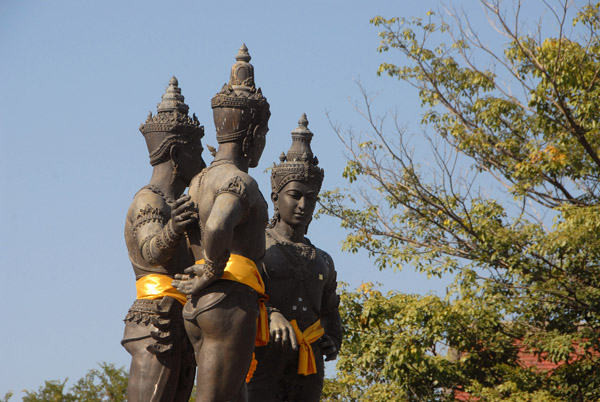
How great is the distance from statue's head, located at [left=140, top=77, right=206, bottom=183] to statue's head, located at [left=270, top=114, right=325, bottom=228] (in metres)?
0.80

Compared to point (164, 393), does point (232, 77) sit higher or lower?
higher

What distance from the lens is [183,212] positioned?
20.4 ft

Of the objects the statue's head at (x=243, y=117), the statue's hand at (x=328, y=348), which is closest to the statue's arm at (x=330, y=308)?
the statue's hand at (x=328, y=348)

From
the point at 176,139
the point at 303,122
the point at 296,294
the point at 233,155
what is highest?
the point at 303,122

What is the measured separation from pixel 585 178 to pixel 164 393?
368 inches

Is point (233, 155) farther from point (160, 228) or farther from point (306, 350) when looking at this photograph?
point (306, 350)


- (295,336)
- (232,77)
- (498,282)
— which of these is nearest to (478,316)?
(498,282)

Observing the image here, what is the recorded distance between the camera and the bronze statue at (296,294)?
762 cm

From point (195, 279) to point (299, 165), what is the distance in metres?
2.18

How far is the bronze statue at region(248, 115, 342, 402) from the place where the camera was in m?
7.62

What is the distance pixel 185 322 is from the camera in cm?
622

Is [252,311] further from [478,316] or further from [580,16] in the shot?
[580,16]

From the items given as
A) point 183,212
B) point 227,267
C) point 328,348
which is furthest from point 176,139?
point 328,348

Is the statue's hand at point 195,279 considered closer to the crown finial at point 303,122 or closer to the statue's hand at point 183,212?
the statue's hand at point 183,212
